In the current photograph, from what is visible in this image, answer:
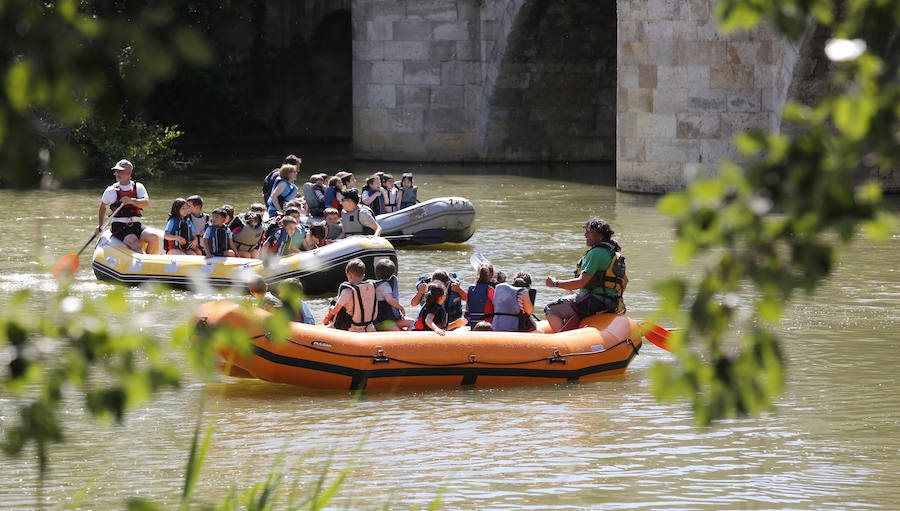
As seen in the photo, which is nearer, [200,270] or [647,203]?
[200,270]

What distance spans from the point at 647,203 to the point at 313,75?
49.6 ft

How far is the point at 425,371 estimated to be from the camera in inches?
326

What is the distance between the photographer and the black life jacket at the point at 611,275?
869 cm

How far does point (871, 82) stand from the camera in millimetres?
2230

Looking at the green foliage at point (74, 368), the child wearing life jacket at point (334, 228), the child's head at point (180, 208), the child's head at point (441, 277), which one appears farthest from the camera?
the child wearing life jacket at point (334, 228)

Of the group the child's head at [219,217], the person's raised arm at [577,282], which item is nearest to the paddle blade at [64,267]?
the person's raised arm at [577,282]

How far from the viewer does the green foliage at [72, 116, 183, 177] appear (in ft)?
72.1

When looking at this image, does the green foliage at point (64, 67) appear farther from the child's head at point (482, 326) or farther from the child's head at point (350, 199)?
the child's head at point (350, 199)

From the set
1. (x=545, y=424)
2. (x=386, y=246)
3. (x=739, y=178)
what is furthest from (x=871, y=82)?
(x=386, y=246)

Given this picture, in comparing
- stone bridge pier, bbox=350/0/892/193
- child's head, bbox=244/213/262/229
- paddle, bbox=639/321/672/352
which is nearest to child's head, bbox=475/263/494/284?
paddle, bbox=639/321/672/352

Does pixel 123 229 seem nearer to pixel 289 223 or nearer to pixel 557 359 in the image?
pixel 289 223

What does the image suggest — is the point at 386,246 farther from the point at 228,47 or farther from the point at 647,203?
the point at 228,47

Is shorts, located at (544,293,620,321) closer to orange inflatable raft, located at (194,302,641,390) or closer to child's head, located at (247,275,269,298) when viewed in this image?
orange inflatable raft, located at (194,302,641,390)

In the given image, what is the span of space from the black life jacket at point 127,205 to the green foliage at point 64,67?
375 inches
